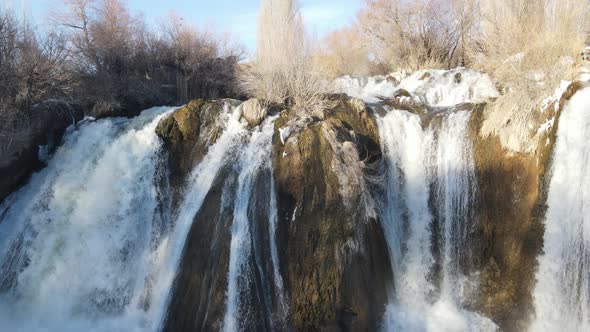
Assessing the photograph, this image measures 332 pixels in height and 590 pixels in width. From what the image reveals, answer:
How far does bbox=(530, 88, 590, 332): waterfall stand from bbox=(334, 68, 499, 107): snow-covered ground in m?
3.38

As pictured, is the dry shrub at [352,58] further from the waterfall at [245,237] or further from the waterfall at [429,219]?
the waterfall at [245,237]

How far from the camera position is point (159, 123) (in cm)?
978

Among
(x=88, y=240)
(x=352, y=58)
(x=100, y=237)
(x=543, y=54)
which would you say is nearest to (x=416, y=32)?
(x=352, y=58)

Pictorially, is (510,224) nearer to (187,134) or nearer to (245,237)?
(245,237)

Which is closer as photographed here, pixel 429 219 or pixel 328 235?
pixel 328 235

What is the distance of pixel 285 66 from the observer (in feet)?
34.9

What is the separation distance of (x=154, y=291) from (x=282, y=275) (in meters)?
2.55

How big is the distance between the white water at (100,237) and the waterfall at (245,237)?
690mm

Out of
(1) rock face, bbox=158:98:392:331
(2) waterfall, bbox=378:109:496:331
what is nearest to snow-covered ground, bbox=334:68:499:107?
(2) waterfall, bbox=378:109:496:331

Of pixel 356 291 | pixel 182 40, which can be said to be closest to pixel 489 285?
pixel 356 291

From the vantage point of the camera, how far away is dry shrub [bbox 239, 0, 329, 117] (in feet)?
32.0

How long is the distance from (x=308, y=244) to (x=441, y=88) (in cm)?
638

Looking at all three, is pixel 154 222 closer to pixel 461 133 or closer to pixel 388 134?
pixel 388 134

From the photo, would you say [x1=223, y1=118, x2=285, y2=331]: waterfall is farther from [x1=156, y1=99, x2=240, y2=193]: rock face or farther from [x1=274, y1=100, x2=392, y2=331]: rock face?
[x1=156, y1=99, x2=240, y2=193]: rock face
